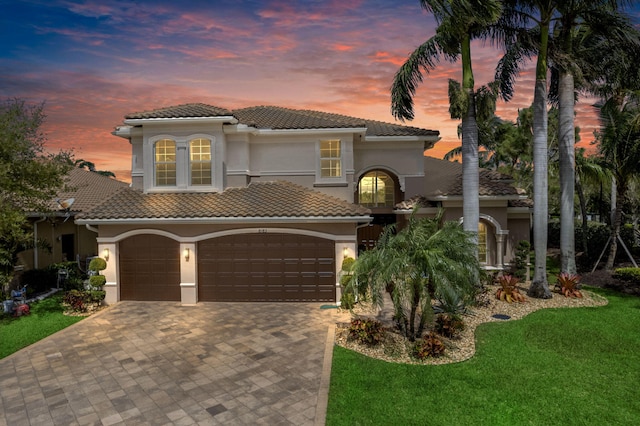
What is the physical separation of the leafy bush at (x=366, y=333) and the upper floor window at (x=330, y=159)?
8716 mm

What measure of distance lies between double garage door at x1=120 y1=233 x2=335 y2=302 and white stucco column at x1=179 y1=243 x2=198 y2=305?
24cm

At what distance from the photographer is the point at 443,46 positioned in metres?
14.6

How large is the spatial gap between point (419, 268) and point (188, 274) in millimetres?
9191

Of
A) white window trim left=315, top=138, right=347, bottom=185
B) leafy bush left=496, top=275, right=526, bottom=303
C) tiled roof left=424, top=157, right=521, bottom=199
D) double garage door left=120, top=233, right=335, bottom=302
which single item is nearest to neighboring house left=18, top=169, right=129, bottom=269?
double garage door left=120, top=233, right=335, bottom=302

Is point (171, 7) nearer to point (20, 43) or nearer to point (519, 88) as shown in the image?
point (20, 43)

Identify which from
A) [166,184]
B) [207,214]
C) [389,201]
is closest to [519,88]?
[389,201]

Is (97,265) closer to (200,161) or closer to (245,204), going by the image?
(200,161)

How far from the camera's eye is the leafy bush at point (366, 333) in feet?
32.2

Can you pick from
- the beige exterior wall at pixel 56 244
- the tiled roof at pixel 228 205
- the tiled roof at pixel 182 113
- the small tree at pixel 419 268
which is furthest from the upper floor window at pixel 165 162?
the small tree at pixel 419 268

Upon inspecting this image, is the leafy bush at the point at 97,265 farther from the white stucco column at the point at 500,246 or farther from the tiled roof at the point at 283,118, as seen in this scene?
the white stucco column at the point at 500,246

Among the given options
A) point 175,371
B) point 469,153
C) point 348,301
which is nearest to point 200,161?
point 348,301

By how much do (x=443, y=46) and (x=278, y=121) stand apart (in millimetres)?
8005

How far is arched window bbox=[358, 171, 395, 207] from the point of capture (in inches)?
799

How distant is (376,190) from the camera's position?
2041 centimetres
